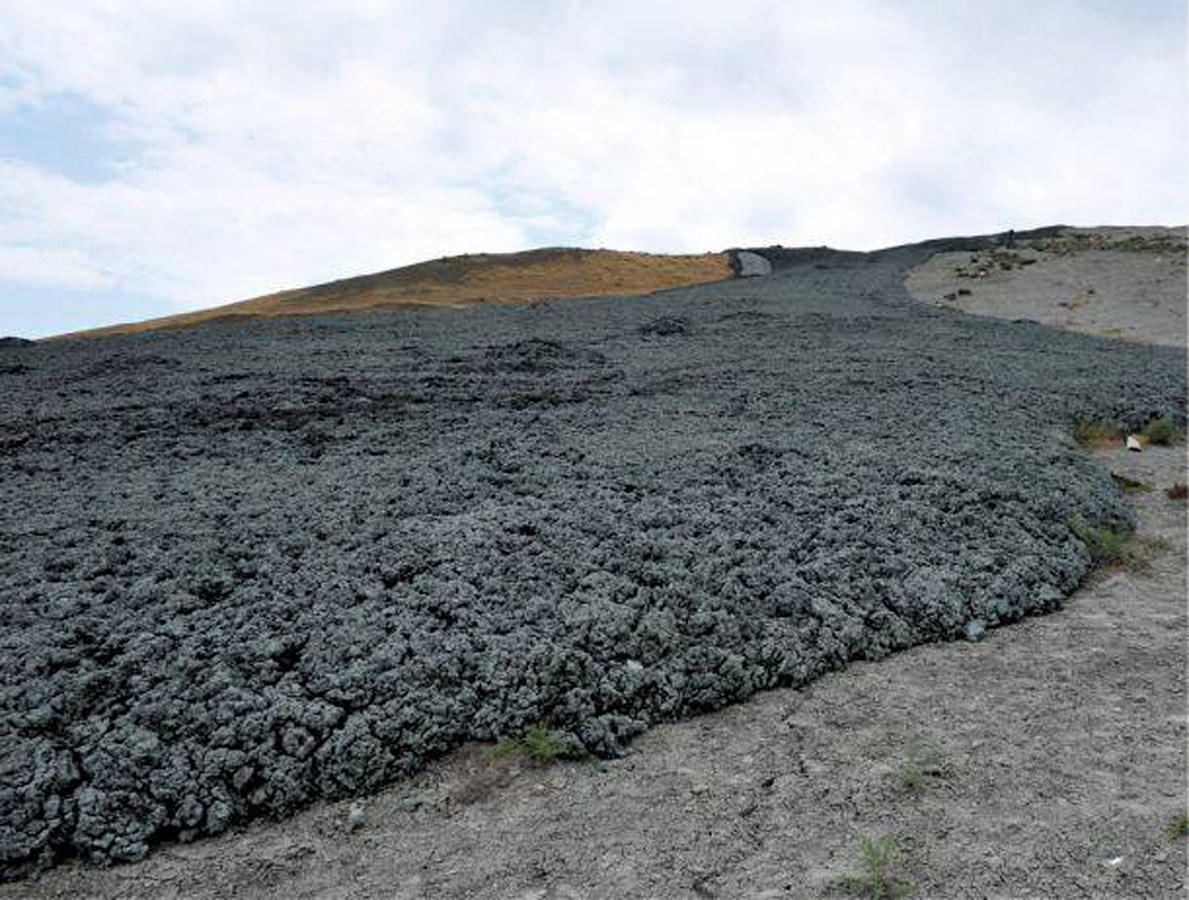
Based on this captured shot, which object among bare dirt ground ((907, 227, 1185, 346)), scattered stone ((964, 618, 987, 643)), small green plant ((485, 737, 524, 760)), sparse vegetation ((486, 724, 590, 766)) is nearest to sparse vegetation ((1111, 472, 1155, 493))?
scattered stone ((964, 618, 987, 643))

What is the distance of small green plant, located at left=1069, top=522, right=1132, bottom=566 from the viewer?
8883 millimetres

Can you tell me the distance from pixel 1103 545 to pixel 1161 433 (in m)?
6.04

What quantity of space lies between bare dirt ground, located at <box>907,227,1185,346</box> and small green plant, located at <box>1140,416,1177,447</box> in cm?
1202

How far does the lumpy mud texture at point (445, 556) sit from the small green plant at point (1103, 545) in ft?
0.84

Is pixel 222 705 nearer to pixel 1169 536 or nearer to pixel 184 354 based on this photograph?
pixel 1169 536

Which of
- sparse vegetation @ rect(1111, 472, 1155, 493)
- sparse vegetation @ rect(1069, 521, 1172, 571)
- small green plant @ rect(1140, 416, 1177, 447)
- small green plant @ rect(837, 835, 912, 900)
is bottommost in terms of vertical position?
small green plant @ rect(837, 835, 912, 900)

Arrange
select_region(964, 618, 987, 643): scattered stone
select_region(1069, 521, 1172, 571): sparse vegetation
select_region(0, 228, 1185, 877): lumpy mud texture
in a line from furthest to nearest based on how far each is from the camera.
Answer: select_region(1069, 521, 1172, 571): sparse vegetation, select_region(964, 618, 987, 643): scattered stone, select_region(0, 228, 1185, 877): lumpy mud texture

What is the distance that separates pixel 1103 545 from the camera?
29.5 feet

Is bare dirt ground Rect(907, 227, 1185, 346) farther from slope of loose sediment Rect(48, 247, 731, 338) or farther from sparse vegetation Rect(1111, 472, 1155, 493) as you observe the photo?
sparse vegetation Rect(1111, 472, 1155, 493)

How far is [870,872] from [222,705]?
3680mm

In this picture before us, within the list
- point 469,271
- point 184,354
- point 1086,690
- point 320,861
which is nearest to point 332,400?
point 184,354

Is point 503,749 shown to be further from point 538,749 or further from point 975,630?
point 975,630

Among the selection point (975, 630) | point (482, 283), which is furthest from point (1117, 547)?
point (482, 283)

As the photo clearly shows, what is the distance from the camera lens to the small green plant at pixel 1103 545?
29.1 ft
